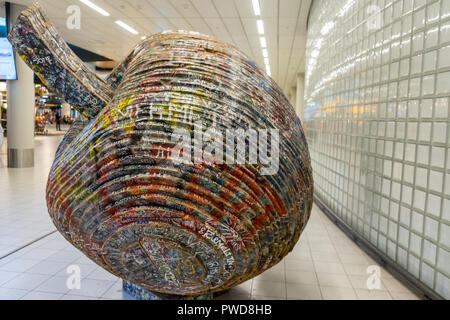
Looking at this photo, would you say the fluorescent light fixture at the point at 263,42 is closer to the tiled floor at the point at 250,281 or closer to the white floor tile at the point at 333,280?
the tiled floor at the point at 250,281

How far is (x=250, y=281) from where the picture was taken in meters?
1.97

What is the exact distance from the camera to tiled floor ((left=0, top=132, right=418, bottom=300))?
180cm

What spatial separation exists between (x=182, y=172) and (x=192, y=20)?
7000mm

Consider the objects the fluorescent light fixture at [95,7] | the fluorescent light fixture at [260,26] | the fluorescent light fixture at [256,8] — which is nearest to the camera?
the fluorescent light fixture at [256,8]

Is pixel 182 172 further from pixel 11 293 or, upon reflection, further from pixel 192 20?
pixel 192 20

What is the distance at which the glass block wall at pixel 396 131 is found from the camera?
180cm

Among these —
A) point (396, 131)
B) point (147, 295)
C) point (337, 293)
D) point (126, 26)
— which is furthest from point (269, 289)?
point (126, 26)

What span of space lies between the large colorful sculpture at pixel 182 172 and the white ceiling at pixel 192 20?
13.3 feet

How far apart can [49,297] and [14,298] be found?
0.16 m

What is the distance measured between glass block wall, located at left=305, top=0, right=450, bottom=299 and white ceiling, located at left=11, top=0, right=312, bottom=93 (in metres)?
3.05

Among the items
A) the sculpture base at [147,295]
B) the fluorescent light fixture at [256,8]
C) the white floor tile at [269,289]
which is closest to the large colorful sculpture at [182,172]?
the sculpture base at [147,295]

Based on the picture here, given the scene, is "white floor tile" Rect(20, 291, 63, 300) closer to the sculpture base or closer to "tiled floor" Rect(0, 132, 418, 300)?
"tiled floor" Rect(0, 132, 418, 300)

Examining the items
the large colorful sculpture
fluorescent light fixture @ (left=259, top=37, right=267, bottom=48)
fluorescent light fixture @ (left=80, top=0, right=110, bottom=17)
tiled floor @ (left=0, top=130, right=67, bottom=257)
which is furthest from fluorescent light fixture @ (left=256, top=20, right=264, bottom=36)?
the large colorful sculpture
